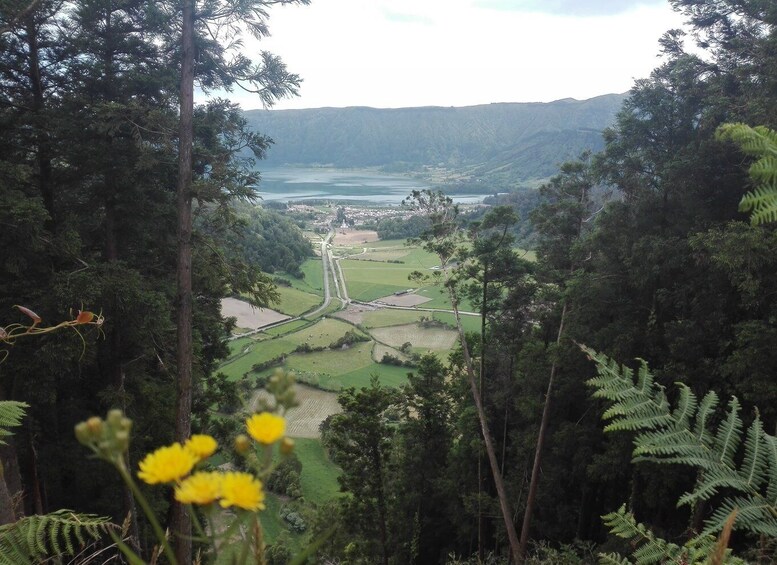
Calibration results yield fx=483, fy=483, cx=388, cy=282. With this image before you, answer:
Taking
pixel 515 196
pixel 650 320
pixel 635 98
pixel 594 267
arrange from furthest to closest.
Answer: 1. pixel 515 196
2. pixel 594 267
3. pixel 635 98
4. pixel 650 320

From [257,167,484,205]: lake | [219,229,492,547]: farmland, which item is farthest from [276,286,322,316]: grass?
[257,167,484,205]: lake

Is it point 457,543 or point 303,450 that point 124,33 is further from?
point 303,450

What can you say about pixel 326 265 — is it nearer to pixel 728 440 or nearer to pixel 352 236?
pixel 352 236

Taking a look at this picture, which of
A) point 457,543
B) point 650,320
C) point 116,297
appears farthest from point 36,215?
point 457,543

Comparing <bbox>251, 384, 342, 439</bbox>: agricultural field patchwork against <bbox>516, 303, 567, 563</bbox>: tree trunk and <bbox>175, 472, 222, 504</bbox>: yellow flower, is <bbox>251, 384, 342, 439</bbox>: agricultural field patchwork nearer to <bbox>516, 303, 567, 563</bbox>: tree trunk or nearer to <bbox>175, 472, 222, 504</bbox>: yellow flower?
<bbox>516, 303, 567, 563</bbox>: tree trunk

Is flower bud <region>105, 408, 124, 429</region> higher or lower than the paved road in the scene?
higher

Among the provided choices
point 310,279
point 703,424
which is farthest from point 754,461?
point 310,279

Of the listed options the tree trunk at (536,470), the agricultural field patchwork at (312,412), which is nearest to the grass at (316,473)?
the agricultural field patchwork at (312,412)

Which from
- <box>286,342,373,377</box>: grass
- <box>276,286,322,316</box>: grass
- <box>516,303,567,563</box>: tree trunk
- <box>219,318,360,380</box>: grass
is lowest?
<box>286,342,373,377</box>: grass
